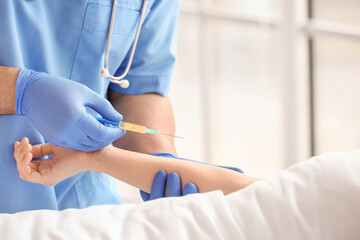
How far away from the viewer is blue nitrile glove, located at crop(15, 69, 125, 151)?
1.09 m

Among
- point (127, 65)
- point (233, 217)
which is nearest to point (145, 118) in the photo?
point (127, 65)

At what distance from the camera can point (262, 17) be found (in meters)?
2.71

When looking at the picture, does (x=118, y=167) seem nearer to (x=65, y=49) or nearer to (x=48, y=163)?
(x=48, y=163)

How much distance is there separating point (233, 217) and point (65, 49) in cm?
62

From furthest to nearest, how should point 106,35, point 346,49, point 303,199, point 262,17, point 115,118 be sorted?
point 262,17 < point 346,49 < point 106,35 < point 115,118 < point 303,199

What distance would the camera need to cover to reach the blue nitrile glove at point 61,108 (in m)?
1.09

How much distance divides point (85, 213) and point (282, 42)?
1.82m

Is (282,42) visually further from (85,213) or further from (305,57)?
(85,213)

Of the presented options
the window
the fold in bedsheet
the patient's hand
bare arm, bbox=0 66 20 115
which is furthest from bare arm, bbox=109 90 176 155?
the window

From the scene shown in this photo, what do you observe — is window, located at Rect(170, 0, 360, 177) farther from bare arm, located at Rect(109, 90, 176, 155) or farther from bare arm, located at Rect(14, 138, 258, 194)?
bare arm, located at Rect(14, 138, 258, 194)

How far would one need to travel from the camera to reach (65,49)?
49.8 inches

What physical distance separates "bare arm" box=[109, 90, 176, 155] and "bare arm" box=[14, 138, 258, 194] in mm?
130

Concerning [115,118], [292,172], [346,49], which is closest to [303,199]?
[292,172]

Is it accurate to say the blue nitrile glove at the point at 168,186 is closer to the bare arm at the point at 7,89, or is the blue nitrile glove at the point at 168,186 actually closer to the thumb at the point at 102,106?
the thumb at the point at 102,106
